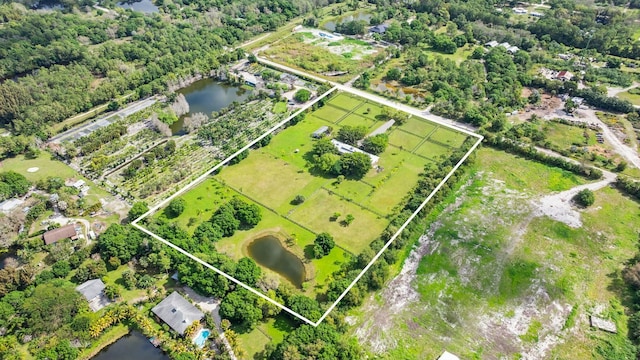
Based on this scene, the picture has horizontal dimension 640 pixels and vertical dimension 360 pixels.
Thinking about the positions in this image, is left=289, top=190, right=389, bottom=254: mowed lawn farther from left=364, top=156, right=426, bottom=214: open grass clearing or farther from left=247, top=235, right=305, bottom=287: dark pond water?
left=247, top=235, right=305, bottom=287: dark pond water

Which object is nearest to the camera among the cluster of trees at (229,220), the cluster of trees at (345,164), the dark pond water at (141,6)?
the cluster of trees at (229,220)

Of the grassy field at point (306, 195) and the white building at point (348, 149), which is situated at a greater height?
the white building at point (348, 149)

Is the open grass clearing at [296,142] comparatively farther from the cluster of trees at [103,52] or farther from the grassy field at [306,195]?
the cluster of trees at [103,52]

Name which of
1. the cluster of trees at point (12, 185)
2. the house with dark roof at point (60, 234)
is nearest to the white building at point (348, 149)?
the house with dark roof at point (60, 234)

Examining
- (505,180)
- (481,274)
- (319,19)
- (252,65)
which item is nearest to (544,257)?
(481,274)

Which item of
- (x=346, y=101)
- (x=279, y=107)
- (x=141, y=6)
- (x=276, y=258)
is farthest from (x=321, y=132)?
(x=141, y=6)

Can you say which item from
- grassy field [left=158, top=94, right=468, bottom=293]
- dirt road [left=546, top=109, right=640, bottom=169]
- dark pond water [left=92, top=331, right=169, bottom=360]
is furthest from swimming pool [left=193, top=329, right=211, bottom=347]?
dirt road [left=546, top=109, right=640, bottom=169]

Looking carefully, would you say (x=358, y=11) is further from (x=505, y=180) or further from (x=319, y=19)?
(x=505, y=180)
